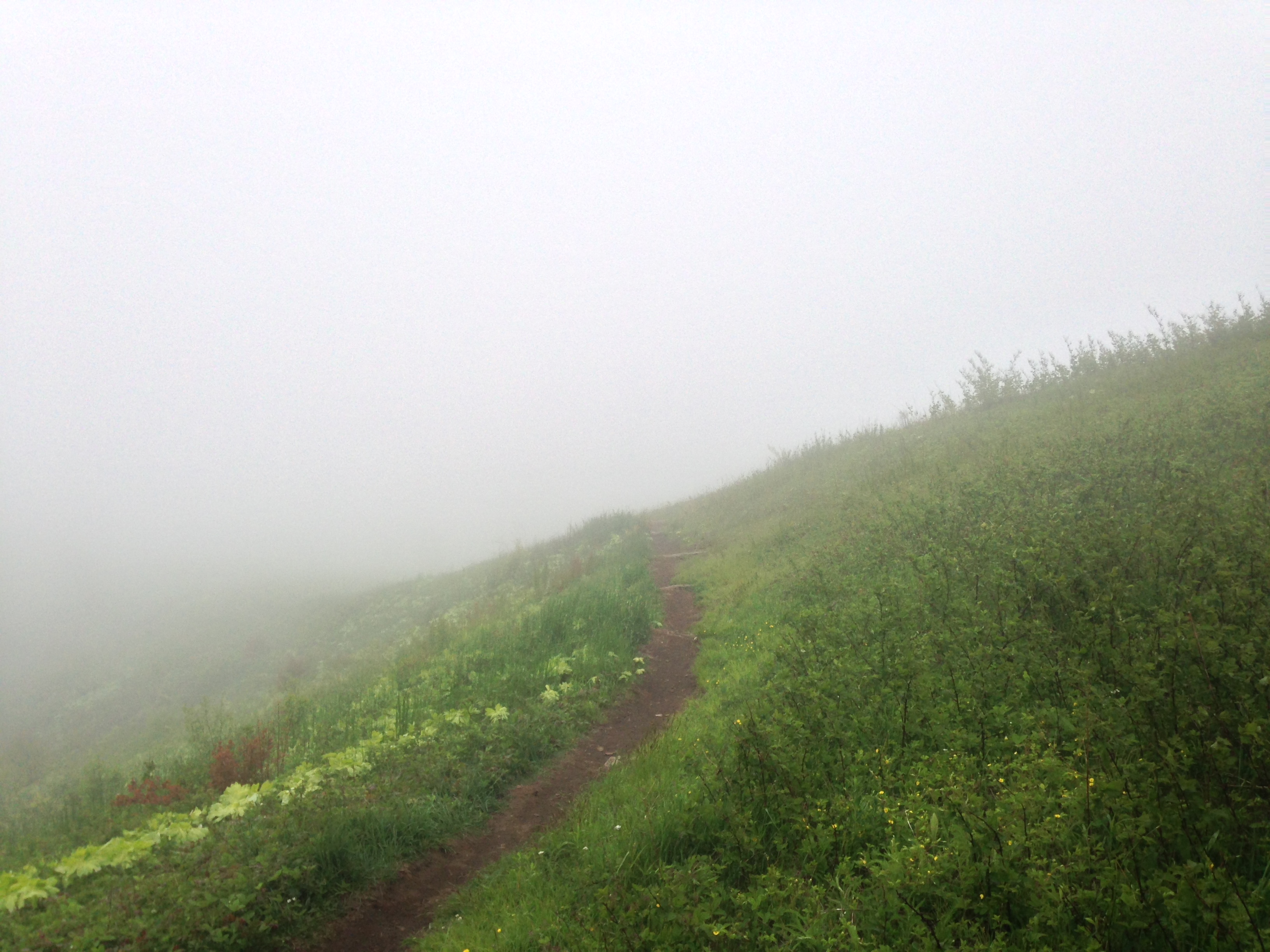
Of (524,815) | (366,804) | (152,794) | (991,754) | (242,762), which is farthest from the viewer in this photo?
(242,762)

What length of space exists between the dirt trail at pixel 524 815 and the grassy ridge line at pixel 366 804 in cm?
19

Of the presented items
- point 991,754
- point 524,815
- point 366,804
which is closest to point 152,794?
point 366,804

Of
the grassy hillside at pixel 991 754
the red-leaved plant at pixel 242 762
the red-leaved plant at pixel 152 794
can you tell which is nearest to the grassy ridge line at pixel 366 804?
the red-leaved plant at pixel 152 794

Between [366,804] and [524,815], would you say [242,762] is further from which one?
[524,815]

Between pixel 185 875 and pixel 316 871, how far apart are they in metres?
0.89

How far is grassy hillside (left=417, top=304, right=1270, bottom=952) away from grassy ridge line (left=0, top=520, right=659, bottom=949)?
1072 mm

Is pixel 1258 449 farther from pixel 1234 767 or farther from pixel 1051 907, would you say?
pixel 1051 907

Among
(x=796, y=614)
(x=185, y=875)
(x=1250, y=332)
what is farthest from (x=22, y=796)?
(x=1250, y=332)

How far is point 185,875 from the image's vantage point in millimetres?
4551

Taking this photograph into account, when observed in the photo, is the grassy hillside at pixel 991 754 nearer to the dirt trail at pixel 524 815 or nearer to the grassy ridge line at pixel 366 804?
the dirt trail at pixel 524 815

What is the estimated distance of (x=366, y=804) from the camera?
18.4ft

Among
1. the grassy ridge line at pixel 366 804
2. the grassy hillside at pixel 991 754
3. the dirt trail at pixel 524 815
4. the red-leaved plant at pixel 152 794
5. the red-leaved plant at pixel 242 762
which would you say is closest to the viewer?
the grassy hillside at pixel 991 754

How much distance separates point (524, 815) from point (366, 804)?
1.50 meters

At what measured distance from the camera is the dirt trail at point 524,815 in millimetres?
4594
